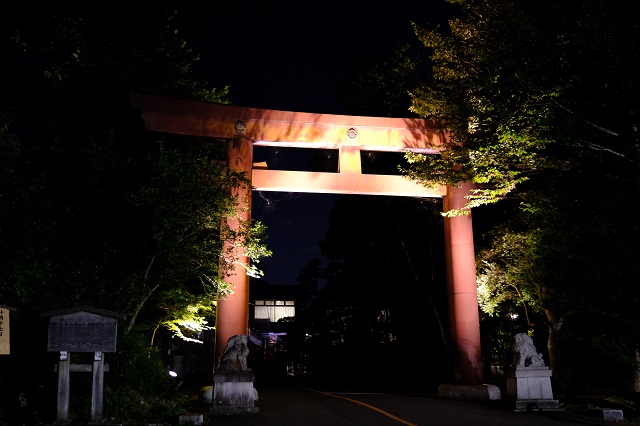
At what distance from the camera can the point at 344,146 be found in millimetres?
16250

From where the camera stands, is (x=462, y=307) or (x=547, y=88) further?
(x=462, y=307)

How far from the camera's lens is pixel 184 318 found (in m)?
14.9

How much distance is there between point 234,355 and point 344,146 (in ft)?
23.8

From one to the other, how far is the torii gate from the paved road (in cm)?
246

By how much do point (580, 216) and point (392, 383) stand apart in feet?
48.6

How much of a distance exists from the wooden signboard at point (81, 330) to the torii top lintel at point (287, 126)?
24.3ft

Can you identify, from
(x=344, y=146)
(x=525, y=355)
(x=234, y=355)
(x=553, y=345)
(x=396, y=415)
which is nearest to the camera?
(x=396, y=415)

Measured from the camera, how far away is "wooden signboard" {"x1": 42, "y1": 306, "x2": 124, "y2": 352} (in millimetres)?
8984

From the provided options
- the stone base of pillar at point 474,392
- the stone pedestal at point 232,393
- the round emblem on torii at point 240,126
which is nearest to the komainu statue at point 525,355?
the stone base of pillar at point 474,392

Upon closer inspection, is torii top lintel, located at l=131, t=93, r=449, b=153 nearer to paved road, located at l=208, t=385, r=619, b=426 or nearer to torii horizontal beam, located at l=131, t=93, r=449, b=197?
torii horizontal beam, located at l=131, t=93, r=449, b=197

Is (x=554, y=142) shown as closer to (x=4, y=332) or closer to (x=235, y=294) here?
(x=235, y=294)

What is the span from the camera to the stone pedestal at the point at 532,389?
11742 mm

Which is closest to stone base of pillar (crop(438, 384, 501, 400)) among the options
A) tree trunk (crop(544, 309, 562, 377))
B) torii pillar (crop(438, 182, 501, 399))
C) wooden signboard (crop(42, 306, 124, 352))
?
torii pillar (crop(438, 182, 501, 399))

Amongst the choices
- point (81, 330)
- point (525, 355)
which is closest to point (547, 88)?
point (525, 355)
